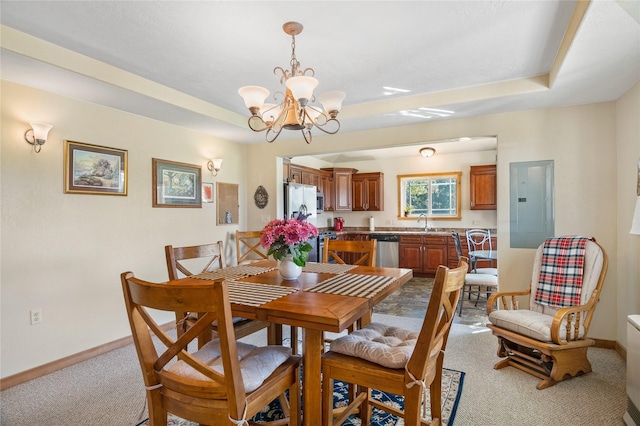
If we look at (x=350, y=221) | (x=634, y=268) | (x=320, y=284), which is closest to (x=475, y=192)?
(x=350, y=221)

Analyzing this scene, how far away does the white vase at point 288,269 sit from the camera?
85.2 inches

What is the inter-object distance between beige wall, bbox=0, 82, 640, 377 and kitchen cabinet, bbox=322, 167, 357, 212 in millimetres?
3125

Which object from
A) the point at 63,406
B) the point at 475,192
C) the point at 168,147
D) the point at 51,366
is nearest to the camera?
the point at 63,406

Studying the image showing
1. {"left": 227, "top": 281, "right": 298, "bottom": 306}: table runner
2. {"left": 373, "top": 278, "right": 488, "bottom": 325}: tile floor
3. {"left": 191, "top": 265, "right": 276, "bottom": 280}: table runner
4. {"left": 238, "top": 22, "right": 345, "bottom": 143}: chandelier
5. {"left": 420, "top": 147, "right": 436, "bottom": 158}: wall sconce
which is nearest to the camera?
→ {"left": 227, "top": 281, "right": 298, "bottom": 306}: table runner

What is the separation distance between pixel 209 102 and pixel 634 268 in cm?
416

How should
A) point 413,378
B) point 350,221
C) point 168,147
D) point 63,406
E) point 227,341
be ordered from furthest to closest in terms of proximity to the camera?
point 350,221
point 168,147
point 63,406
point 413,378
point 227,341

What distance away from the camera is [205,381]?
1.30 metres

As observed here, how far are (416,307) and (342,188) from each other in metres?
3.38

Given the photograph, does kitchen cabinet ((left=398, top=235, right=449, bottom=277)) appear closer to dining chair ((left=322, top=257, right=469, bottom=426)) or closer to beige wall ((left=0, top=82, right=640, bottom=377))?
beige wall ((left=0, top=82, right=640, bottom=377))

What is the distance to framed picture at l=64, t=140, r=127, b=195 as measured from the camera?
114 inches

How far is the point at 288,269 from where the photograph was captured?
→ 218 cm

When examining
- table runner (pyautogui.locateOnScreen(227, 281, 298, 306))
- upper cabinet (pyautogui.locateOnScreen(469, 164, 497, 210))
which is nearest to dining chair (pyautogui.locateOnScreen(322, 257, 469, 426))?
table runner (pyautogui.locateOnScreen(227, 281, 298, 306))

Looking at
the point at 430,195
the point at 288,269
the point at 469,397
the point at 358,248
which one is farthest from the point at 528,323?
the point at 430,195

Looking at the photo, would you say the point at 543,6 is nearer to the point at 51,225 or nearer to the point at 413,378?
the point at 413,378
